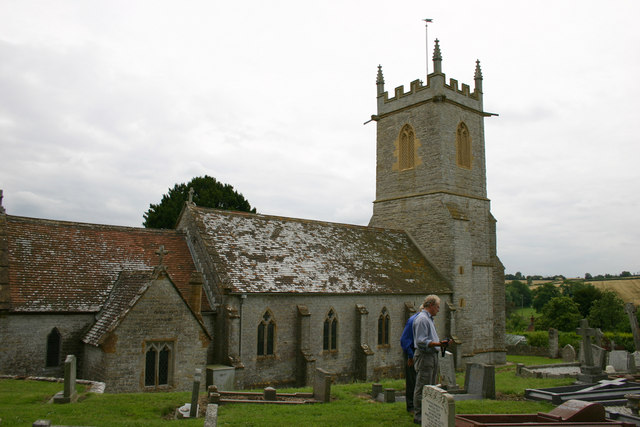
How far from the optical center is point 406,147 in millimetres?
32938

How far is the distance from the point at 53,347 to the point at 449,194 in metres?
22.9

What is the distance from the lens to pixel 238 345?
19.4 metres

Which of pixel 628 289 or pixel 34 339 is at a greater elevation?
pixel 34 339

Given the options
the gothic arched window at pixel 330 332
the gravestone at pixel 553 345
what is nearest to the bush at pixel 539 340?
the gravestone at pixel 553 345

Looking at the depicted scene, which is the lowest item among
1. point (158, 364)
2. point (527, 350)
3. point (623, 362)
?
point (527, 350)

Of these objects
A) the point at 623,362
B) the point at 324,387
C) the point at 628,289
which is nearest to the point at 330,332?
the point at 324,387

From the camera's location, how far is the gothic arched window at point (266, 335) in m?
20.5

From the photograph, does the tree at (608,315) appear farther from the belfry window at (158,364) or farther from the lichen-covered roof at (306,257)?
the belfry window at (158,364)

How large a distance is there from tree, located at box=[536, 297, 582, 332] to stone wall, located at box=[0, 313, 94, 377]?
48.4 metres

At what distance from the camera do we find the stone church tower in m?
29.1

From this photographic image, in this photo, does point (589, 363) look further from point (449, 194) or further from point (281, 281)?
point (449, 194)

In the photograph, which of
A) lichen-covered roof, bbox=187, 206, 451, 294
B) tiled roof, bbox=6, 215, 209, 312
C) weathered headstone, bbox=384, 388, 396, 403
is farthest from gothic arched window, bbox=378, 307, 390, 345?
weathered headstone, bbox=384, 388, 396, 403

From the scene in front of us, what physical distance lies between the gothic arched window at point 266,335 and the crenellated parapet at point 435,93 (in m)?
18.4

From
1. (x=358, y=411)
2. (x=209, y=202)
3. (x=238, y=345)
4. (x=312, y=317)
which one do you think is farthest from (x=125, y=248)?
(x=209, y=202)
